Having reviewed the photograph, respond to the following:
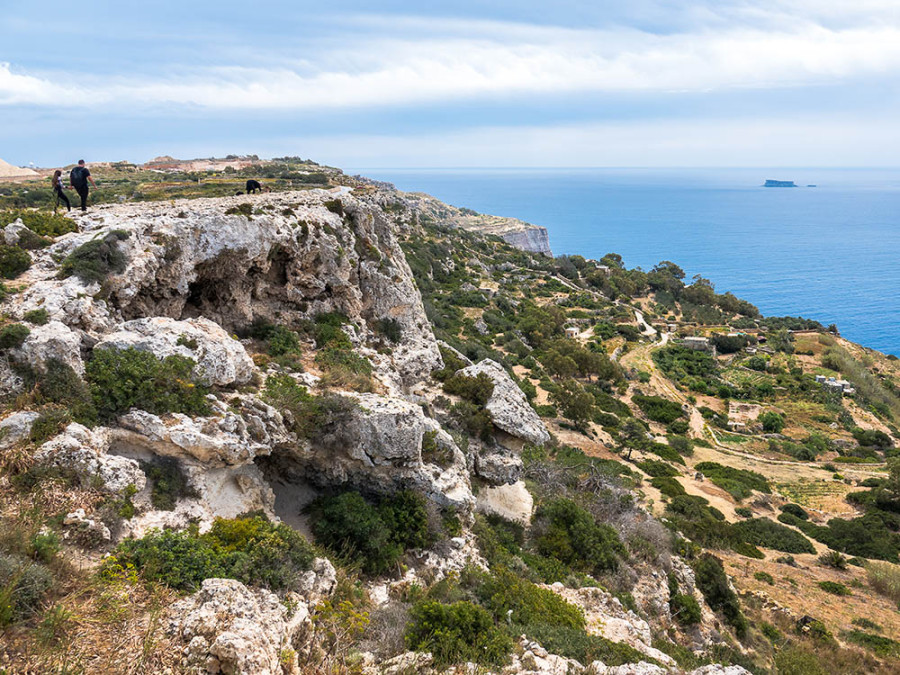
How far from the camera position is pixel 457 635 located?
8148 millimetres

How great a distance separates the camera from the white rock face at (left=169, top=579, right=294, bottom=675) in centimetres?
543

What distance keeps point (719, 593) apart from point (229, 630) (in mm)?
17137

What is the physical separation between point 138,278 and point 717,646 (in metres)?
19.5

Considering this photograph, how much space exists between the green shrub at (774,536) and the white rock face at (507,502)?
45.4 feet

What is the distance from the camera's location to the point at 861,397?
50219 millimetres

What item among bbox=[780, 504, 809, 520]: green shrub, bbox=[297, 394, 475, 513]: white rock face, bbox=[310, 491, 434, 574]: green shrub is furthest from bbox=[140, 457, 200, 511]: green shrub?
bbox=[780, 504, 809, 520]: green shrub

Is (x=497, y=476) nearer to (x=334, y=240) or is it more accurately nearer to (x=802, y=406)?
(x=334, y=240)

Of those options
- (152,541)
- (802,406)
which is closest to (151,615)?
(152,541)

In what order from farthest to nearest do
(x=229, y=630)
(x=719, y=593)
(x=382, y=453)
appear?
(x=719, y=593) → (x=382, y=453) → (x=229, y=630)

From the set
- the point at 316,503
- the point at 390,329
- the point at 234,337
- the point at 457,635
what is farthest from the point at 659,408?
the point at 457,635

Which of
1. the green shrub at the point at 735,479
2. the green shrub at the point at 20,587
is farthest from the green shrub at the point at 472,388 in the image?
the green shrub at the point at 735,479

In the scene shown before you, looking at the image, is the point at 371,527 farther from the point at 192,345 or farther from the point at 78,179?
the point at 78,179

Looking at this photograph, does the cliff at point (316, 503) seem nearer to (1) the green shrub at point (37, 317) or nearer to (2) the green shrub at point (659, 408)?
(1) the green shrub at point (37, 317)

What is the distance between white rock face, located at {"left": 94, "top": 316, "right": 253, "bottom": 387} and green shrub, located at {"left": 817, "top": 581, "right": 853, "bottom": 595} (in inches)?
981
